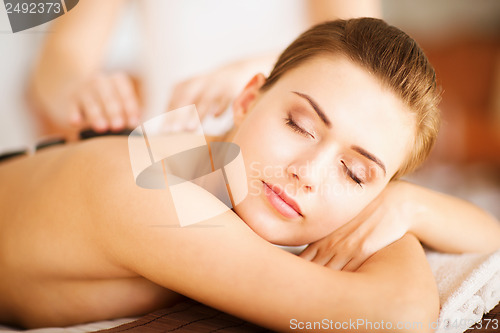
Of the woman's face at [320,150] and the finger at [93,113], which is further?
the finger at [93,113]

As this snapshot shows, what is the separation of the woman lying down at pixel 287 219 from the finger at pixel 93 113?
0.21 meters

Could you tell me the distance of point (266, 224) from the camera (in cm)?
74

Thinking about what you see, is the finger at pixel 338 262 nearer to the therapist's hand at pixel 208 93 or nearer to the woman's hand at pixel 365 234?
the woman's hand at pixel 365 234

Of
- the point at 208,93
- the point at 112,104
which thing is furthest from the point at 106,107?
the point at 208,93

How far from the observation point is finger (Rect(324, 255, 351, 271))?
778mm

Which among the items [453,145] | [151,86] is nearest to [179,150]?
[151,86]

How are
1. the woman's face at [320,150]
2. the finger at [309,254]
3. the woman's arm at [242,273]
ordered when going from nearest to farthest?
the woman's arm at [242,273] → the woman's face at [320,150] → the finger at [309,254]

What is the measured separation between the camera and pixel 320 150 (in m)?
0.71

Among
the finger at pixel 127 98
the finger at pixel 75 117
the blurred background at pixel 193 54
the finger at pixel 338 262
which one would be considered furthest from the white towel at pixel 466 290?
→ the finger at pixel 75 117

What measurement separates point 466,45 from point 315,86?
2975 millimetres

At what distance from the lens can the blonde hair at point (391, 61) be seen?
783 millimetres

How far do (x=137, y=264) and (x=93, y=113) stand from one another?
561 mm

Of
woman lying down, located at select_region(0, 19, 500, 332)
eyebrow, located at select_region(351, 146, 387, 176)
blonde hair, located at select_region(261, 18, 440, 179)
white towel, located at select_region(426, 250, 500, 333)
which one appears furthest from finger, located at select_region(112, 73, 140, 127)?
white towel, located at select_region(426, 250, 500, 333)

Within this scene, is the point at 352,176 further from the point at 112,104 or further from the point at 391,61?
the point at 112,104
